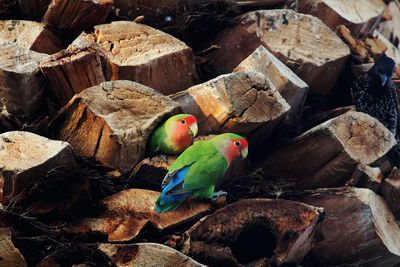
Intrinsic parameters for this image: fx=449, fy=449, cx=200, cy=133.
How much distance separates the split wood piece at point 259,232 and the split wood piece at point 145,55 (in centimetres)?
95

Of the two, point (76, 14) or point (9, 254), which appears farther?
point (76, 14)

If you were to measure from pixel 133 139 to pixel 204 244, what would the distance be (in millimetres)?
716

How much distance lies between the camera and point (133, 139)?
102 inches

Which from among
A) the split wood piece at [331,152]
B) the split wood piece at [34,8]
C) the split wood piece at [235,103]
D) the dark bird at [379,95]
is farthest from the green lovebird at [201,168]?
the dark bird at [379,95]

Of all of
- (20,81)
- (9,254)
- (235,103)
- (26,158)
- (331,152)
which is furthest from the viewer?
(331,152)

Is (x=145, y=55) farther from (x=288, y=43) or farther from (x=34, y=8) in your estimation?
(x=288, y=43)

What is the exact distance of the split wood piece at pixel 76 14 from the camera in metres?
2.94

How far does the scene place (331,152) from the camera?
2.99 metres

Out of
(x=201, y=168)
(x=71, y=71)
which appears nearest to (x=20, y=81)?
(x=71, y=71)

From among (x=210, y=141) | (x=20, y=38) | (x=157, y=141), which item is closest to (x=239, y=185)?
(x=210, y=141)

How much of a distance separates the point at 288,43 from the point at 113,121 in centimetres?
156

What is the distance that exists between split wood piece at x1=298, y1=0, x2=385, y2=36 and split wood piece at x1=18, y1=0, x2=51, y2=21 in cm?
207

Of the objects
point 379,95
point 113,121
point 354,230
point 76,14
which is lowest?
point 354,230

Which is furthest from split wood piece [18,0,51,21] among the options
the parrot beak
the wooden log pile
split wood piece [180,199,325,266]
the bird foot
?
split wood piece [180,199,325,266]
